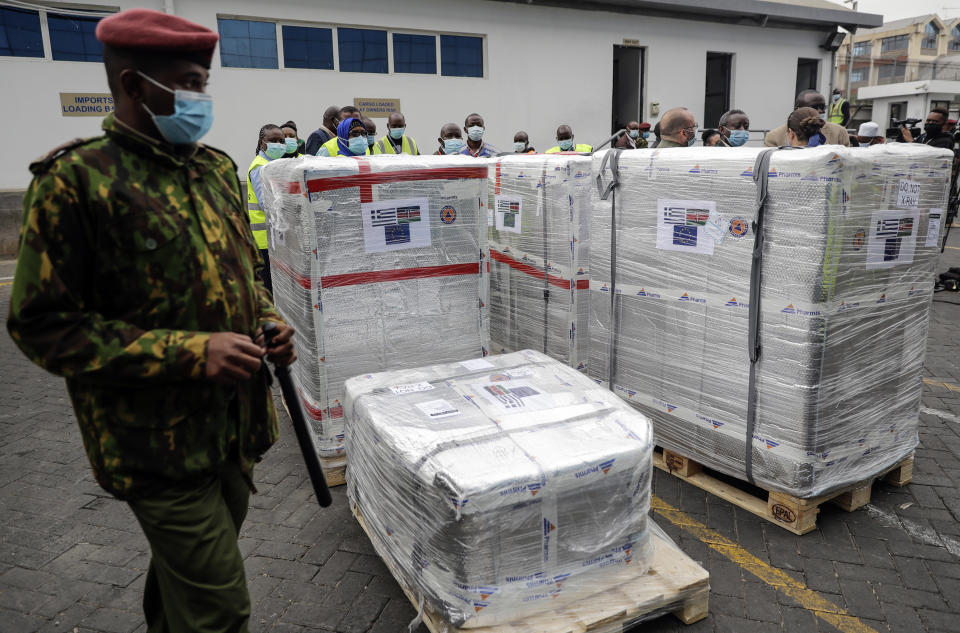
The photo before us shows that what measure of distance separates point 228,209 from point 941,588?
11.2 ft

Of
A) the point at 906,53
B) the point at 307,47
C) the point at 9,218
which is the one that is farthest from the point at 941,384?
the point at 906,53

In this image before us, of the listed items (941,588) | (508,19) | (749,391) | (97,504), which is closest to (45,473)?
(97,504)

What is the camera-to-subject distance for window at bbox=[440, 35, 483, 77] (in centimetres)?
1414

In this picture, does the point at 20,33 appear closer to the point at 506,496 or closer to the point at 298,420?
the point at 298,420

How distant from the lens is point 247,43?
12000 mm

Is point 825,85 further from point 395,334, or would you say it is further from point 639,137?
point 395,334

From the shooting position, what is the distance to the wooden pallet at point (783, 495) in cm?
335

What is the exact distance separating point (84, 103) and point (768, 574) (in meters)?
12.5

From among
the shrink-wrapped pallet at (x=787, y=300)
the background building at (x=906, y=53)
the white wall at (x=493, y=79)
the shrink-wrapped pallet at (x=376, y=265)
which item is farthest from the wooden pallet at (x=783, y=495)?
the background building at (x=906, y=53)

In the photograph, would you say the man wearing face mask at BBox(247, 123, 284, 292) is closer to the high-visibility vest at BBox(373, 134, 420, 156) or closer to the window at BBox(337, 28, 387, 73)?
the high-visibility vest at BBox(373, 134, 420, 156)

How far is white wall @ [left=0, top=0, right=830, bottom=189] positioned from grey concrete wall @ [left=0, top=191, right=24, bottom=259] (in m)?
0.55

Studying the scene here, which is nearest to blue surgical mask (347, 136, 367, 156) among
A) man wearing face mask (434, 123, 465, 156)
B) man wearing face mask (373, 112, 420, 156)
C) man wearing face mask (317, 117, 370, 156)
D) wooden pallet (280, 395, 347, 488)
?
man wearing face mask (317, 117, 370, 156)

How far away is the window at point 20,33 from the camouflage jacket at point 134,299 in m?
11.5

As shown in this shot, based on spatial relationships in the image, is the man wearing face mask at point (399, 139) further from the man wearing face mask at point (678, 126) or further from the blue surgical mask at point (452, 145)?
the man wearing face mask at point (678, 126)
